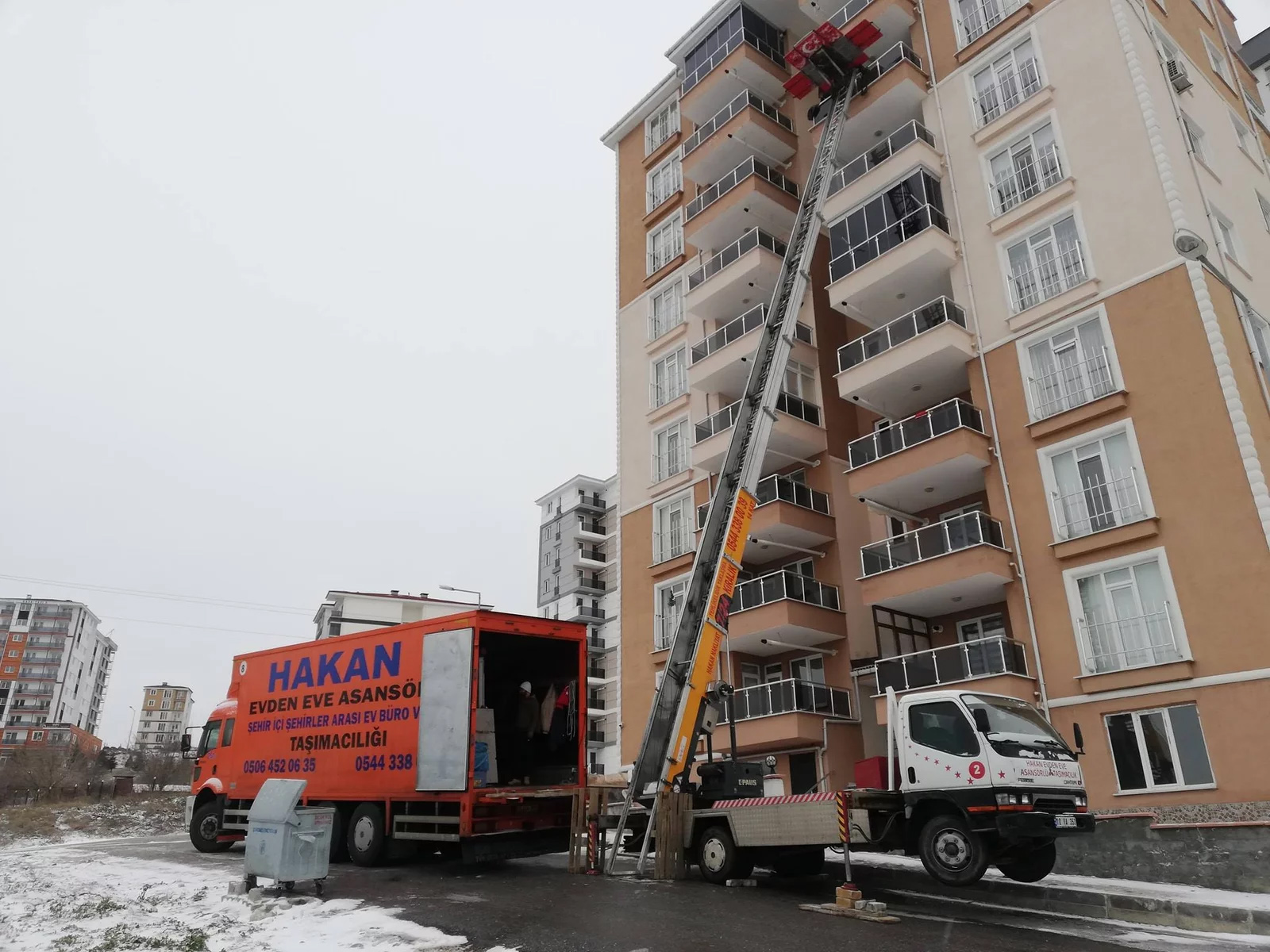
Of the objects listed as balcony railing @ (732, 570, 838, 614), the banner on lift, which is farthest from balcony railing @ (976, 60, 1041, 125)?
the banner on lift

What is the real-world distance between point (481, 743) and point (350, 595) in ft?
244

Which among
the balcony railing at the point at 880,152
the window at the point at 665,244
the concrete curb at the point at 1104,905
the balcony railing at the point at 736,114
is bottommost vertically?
the concrete curb at the point at 1104,905

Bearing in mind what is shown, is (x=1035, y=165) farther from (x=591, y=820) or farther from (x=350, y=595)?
(x=350, y=595)

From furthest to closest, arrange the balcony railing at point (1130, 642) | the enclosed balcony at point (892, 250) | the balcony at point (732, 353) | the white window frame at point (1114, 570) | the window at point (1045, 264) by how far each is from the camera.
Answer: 1. the balcony at point (732, 353)
2. the enclosed balcony at point (892, 250)
3. the window at point (1045, 264)
4. the balcony railing at point (1130, 642)
5. the white window frame at point (1114, 570)

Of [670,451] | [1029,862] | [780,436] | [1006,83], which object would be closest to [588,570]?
[670,451]

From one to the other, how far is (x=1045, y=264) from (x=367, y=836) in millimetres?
20677

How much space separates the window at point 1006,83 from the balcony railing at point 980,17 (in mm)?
1311

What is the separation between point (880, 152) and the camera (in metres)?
27.8

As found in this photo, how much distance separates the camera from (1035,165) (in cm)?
2334

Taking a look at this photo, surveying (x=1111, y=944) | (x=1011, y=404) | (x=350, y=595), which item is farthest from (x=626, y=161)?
(x=350, y=595)

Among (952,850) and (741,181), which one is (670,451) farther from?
(952,850)

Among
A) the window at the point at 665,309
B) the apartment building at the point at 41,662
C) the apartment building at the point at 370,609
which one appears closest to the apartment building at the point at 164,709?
the apartment building at the point at 41,662

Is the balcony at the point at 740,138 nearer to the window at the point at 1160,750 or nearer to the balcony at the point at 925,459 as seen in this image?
the balcony at the point at 925,459

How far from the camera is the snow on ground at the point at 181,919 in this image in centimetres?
951
